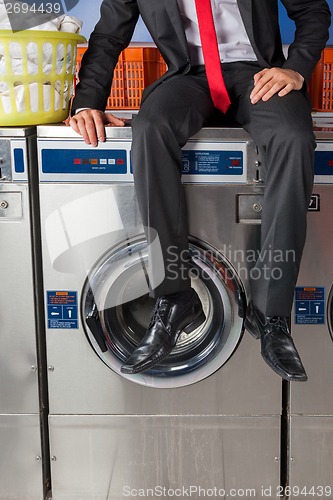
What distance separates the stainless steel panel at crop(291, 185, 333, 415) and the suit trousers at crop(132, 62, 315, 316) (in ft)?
0.67

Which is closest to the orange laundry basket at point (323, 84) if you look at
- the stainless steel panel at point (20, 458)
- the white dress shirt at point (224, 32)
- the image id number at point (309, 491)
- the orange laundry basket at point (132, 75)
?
the white dress shirt at point (224, 32)

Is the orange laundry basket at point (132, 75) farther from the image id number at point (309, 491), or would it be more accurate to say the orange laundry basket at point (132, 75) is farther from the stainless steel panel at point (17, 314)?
the image id number at point (309, 491)

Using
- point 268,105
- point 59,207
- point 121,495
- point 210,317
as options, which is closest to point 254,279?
point 210,317

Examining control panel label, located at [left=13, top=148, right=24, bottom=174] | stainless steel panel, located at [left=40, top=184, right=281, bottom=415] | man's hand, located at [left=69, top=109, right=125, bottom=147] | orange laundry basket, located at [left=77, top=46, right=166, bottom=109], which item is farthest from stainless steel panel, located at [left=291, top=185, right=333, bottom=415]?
orange laundry basket, located at [left=77, top=46, right=166, bottom=109]

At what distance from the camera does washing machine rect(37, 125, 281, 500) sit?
2189 mm

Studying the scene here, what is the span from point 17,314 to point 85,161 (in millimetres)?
548

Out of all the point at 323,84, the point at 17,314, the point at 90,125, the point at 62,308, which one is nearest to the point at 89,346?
the point at 62,308

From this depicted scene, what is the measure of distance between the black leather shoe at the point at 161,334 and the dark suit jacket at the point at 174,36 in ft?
2.38

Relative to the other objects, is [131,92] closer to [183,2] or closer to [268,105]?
[183,2]

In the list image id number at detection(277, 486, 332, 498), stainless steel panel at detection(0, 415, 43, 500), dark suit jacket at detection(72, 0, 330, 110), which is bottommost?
image id number at detection(277, 486, 332, 498)

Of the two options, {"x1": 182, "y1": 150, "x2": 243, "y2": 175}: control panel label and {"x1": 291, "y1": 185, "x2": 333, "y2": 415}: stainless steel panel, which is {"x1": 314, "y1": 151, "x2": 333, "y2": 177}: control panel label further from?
{"x1": 182, "y1": 150, "x2": 243, "y2": 175}: control panel label

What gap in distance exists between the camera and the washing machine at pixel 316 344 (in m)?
2.18

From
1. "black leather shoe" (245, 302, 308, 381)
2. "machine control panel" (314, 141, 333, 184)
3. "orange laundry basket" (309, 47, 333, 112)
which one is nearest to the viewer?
"black leather shoe" (245, 302, 308, 381)

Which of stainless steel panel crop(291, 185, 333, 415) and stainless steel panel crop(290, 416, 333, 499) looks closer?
stainless steel panel crop(291, 185, 333, 415)
